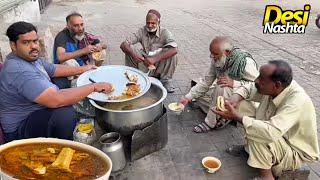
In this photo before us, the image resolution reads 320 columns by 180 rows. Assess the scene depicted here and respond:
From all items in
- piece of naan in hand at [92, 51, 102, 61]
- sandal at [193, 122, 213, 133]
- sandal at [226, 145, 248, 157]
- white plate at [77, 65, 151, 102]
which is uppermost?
piece of naan in hand at [92, 51, 102, 61]

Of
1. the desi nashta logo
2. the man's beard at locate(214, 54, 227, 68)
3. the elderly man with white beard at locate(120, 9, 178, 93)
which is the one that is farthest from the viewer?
the desi nashta logo

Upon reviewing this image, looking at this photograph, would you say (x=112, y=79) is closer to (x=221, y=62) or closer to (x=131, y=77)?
(x=131, y=77)

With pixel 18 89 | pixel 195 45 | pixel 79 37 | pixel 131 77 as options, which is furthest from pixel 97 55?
pixel 195 45

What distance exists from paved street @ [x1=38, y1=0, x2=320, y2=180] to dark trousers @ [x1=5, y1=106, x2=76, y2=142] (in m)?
0.91

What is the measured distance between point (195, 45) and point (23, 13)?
14.8 ft

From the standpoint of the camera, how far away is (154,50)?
5324 millimetres

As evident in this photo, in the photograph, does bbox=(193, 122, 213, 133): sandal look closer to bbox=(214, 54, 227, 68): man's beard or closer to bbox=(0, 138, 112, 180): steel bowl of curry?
bbox=(214, 54, 227, 68): man's beard

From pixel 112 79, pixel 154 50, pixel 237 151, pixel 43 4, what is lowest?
pixel 237 151

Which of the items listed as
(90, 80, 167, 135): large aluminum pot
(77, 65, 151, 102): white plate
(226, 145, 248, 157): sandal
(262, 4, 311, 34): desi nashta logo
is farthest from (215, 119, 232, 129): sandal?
(262, 4, 311, 34): desi nashta logo

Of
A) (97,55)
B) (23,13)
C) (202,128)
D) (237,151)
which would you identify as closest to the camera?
(237,151)

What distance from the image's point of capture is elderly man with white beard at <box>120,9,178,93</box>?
16.6 feet

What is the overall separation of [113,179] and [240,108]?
1714mm

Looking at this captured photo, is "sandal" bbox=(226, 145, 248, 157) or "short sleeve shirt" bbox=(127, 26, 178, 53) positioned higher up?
"short sleeve shirt" bbox=(127, 26, 178, 53)

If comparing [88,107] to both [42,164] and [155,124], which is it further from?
[42,164]
